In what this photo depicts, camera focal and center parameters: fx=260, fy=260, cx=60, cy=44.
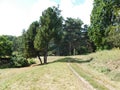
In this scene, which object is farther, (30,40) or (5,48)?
(5,48)

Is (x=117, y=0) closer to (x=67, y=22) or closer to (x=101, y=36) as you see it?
(x=101, y=36)

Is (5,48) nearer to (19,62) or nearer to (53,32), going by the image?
(19,62)

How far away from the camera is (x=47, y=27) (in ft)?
151

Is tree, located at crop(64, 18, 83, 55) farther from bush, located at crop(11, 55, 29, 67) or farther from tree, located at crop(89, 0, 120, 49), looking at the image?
bush, located at crop(11, 55, 29, 67)

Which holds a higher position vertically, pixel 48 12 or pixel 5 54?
pixel 48 12

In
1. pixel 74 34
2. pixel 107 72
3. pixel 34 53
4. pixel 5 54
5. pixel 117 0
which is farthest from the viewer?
pixel 74 34

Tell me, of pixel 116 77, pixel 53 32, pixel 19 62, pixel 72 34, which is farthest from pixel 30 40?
pixel 72 34

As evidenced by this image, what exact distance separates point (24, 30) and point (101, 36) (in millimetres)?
15882

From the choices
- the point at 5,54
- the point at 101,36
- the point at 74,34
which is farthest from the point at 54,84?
the point at 74,34

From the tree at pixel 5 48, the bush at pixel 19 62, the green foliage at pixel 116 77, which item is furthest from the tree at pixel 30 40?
the green foliage at pixel 116 77

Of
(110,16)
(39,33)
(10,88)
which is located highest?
(110,16)

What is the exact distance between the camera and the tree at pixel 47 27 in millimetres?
45688

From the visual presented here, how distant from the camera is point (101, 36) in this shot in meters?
53.9

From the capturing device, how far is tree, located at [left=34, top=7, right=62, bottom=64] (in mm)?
45688
